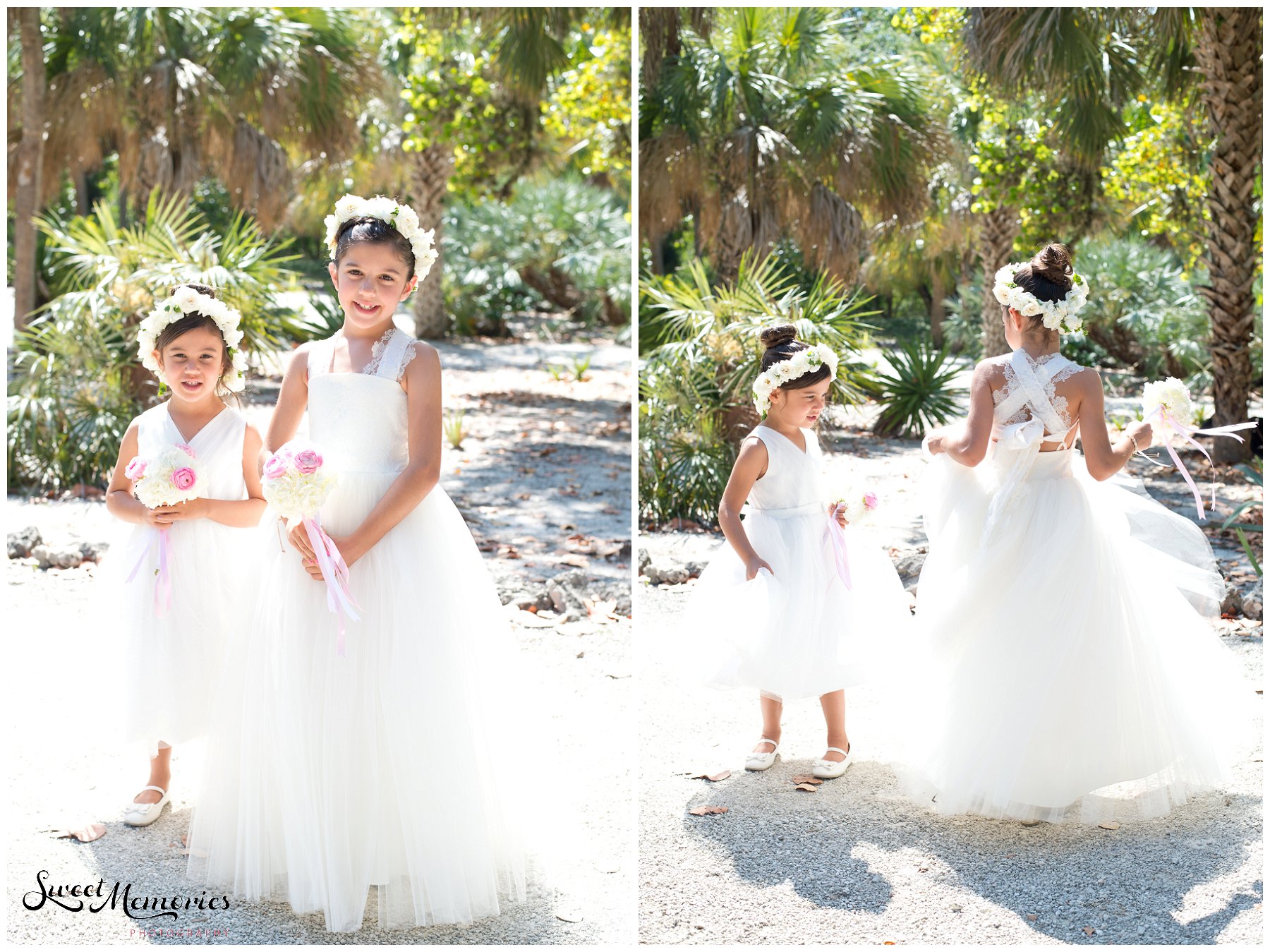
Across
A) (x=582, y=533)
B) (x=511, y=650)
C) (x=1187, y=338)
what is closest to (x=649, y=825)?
(x=511, y=650)

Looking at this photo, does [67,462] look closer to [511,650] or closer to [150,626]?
[150,626]

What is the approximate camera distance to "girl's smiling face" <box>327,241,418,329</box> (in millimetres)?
2730

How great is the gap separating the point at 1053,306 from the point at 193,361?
8.28 ft

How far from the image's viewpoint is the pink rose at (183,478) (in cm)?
307

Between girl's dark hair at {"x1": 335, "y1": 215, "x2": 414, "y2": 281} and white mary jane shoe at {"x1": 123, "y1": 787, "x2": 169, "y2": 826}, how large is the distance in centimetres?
170

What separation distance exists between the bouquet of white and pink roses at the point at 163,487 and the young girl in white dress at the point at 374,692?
1.59ft

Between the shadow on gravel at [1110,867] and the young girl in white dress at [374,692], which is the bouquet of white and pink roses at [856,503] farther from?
the young girl in white dress at [374,692]

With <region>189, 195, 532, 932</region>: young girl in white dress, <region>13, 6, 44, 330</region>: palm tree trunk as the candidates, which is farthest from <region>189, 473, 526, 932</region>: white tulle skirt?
<region>13, 6, 44, 330</region>: palm tree trunk

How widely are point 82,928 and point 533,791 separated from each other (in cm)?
114

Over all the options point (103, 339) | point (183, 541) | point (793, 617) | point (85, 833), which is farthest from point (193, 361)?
point (103, 339)

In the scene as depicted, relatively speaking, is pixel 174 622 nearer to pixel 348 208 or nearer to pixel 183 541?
pixel 183 541

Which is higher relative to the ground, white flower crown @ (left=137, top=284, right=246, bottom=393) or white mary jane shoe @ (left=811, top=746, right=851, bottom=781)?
white flower crown @ (left=137, top=284, right=246, bottom=393)

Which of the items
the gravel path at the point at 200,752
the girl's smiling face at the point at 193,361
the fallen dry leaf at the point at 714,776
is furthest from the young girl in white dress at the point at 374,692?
A: the fallen dry leaf at the point at 714,776

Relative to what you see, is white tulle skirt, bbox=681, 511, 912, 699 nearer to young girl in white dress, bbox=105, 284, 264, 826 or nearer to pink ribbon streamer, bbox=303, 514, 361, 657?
pink ribbon streamer, bbox=303, 514, 361, 657
